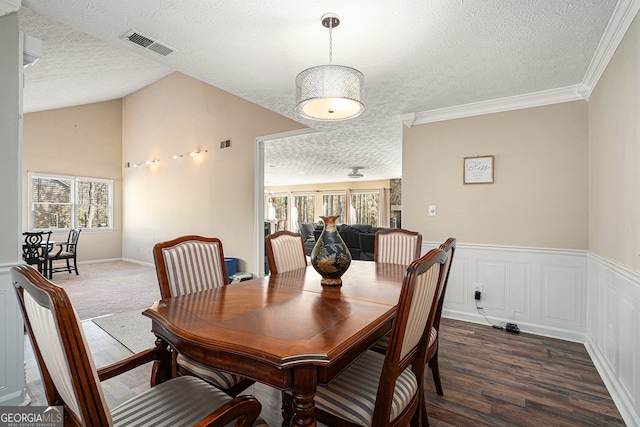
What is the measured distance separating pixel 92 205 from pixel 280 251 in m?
7.22

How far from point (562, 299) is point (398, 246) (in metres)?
1.66

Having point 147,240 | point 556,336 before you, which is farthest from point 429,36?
point 147,240

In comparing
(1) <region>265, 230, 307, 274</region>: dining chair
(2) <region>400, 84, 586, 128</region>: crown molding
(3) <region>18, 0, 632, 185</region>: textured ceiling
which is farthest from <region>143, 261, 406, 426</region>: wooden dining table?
(2) <region>400, 84, 586, 128</region>: crown molding

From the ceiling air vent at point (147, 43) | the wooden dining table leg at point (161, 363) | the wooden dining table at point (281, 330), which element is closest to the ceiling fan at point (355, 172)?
the ceiling air vent at point (147, 43)

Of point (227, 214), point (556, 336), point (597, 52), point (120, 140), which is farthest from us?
point (120, 140)

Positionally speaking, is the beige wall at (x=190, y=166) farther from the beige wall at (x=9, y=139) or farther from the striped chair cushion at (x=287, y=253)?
the beige wall at (x=9, y=139)

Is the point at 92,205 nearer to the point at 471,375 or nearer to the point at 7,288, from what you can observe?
the point at 7,288

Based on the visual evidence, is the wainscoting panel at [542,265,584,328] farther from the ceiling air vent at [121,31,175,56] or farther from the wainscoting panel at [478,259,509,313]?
the ceiling air vent at [121,31,175,56]

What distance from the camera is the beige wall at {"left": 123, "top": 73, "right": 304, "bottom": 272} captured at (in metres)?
5.25

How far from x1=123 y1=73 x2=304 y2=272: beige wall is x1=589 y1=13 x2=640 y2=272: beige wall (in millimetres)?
3421

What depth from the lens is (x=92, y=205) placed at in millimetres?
7637

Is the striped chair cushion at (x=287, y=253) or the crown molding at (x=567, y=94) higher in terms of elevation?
the crown molding at (x=567, y=94)

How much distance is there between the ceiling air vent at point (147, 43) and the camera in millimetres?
2105

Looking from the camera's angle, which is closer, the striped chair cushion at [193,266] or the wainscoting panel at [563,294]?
the striped chair cushion at [193,266]
